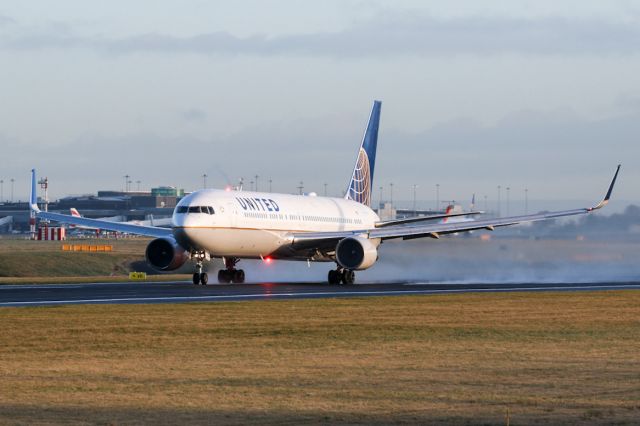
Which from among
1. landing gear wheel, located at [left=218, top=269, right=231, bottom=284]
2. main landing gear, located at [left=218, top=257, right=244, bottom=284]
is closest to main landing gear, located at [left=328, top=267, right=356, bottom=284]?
main landing gear, located at [left=218, top=257, right=244, bottom=284]

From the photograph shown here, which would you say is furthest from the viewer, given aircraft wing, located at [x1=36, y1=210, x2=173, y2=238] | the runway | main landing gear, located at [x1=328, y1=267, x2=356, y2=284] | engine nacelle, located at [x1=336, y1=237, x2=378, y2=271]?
aircraft wing, located at [x1=36, y1=210, x2=173, y2=238]

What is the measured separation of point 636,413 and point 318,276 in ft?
163

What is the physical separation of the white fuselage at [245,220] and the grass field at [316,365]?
17162 mm

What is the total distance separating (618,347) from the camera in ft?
80.8

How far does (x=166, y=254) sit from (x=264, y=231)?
448 centimetres

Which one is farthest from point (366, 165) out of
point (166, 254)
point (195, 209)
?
point (195, 209)

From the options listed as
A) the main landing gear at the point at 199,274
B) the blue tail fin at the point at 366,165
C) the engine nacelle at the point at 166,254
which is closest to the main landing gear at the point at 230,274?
the engine nacelle at the point at 166,254

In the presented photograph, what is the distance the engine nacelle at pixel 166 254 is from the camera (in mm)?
55312

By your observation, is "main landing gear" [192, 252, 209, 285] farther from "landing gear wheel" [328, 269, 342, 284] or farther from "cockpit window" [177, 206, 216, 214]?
"landing gear wheel" [328, 269, 342, 284]

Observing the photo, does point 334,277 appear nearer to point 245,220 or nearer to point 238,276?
point 238,276

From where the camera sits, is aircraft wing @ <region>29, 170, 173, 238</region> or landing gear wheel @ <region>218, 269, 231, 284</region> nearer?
landing gear wheel @ <region>218, 269, 231, 284</region>

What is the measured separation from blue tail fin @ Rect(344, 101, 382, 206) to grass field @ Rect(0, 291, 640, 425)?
36790 millimetres

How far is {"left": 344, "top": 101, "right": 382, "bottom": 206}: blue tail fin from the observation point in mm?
71438

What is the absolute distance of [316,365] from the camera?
21.0 metres
